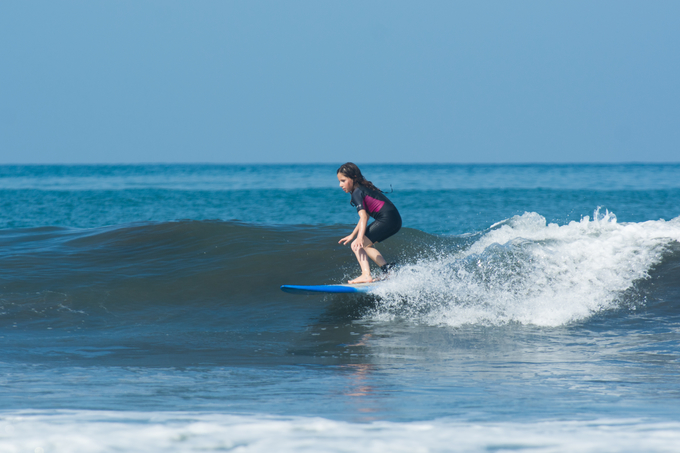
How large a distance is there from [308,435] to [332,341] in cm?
346

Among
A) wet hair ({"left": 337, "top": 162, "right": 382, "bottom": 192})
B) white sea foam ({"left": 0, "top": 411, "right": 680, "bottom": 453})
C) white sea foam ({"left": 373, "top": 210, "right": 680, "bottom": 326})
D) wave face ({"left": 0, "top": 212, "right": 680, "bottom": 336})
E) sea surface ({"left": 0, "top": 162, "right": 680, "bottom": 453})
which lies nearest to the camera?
white sea foam ({"left": 0, "top": 411, "right": 680, "bottom": 453})

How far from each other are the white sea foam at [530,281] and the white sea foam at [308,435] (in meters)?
4.08

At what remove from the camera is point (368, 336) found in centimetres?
669

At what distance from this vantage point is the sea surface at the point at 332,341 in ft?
10.4

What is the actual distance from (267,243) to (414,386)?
7123 mm

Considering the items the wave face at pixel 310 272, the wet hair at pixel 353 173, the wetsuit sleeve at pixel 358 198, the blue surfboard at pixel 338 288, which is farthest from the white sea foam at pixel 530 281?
the wet hair at pixel 353 173

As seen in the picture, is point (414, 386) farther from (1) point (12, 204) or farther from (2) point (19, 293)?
(1) point (12, 204)

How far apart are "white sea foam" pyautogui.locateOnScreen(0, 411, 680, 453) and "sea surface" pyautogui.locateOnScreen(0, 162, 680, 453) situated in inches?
0.6

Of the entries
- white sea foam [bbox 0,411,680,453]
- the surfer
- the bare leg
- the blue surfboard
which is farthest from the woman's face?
white sea foam [bbox 0,411,680,453]

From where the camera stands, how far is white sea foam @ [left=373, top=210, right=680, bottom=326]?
296 inches

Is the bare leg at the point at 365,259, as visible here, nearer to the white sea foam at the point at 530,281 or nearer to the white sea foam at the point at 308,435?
the white sea foam at the point at 530,281

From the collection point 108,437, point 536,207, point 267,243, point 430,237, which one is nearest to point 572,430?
point 108,437

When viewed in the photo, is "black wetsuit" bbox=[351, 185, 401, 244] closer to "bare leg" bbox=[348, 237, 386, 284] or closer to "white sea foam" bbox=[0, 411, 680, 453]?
"bare leg" bbox=[348, 237, 386, 284]

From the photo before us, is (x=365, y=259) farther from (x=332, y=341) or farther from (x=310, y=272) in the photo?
(x=310, y=272)
